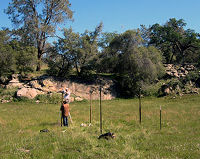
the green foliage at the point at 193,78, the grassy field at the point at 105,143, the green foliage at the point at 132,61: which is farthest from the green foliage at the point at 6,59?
the green foliage at the point at 193,78

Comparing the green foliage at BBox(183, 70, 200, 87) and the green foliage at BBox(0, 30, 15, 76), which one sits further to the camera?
the green foliage at BBox(183, 70, 200, 87)

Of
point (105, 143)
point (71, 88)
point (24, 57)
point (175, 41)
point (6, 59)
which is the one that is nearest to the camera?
point (105, 143)

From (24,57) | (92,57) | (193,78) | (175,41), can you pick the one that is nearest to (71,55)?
(92,57)

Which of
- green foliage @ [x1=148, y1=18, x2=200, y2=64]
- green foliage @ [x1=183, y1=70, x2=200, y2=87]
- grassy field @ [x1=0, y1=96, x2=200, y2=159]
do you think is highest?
green foliage @ [x1=148, y1=18, x2=200, y2=64]

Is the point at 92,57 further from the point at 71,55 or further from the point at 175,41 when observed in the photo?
the point at 175,41

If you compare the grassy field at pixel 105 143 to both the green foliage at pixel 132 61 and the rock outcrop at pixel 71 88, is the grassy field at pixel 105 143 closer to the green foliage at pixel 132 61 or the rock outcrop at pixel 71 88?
the rock outcrop at pixel 71 88

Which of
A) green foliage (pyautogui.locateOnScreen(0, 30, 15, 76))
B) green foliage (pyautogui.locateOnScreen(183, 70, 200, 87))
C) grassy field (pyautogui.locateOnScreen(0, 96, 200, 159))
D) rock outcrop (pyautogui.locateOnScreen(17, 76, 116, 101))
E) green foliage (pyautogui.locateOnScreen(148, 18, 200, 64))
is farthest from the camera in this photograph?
green foliage (pyautogui.locateOnScreen(148, 18, 200, 64))

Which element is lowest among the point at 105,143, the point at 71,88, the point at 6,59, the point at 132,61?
the point at 105,143

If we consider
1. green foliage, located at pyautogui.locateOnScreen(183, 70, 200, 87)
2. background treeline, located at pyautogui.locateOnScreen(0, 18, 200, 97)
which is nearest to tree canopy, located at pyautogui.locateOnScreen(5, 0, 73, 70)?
background treeline, located at pyautogui.locateOnScreen(0, 18, 200, 97)

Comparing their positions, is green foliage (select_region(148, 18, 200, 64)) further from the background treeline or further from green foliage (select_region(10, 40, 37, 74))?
green foliage (select_region(10, 40, 37, 74))

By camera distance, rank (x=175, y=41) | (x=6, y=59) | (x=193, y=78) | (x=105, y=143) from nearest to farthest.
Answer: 1. (x=105, y=143)
2. (x=6, y=59)
3. (x=193, y=78)
4. (x=175, y=41)

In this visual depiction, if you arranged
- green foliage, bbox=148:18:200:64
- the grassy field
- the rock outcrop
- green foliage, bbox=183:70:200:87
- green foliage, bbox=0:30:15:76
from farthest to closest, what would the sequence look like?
green foliage, bbox=148:18:200:64 < green foliage, bbox=183:70:200:87 < green foliage, bbox=0:30:15:76 < the rock outcrop < the grassy field

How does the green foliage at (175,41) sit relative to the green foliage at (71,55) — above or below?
above

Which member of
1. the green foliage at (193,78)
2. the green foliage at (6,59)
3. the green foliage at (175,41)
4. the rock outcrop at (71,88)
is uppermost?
the green foliage at (175,41)
